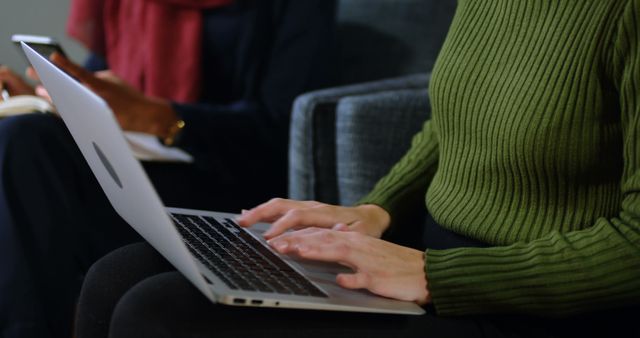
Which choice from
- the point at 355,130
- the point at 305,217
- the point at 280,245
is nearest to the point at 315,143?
the point at 355,130

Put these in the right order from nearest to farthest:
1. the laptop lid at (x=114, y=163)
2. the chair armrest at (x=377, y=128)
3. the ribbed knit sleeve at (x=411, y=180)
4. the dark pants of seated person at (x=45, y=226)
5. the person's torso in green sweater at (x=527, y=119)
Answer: the laptop lid at (x=114, y=163) → the person's torso in green sweater at (x=527, y=119) → the ribbed knit sleeve at (x=411, y=180) → the dark pants of seated person at (x=45, y=226) → the chair armrest at (x=377, y=128)

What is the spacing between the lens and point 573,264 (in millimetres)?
714

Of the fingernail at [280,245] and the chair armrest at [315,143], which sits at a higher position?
Result: the fingernail at [280,245]

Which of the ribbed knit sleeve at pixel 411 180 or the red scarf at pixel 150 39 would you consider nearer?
the ribbed knit sleeve at pixel 411 180

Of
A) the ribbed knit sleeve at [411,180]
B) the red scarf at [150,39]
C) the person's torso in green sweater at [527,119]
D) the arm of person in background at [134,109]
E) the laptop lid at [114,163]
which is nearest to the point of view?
the laptop lid at [114,163]

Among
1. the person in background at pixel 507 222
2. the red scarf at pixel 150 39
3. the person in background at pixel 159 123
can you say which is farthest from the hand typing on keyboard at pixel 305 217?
the red scarf at pixel 150 39

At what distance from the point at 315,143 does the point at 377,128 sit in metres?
0.11

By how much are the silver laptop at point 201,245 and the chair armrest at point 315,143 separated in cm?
55

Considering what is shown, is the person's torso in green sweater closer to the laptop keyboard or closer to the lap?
the lap

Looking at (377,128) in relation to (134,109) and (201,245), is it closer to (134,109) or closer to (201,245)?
(134,109)

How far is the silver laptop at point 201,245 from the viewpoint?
0.64 metres

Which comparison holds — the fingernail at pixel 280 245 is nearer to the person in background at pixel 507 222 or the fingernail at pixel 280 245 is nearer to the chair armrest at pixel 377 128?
the person in background at pixel 507 222

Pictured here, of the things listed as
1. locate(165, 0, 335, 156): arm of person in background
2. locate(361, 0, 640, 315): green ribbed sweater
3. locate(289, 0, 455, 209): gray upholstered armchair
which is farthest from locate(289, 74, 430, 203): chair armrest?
locate(361, 0, 640, 315): green ribbed sweater

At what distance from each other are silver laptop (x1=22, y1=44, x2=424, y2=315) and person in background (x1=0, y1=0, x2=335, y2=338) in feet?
1.48
